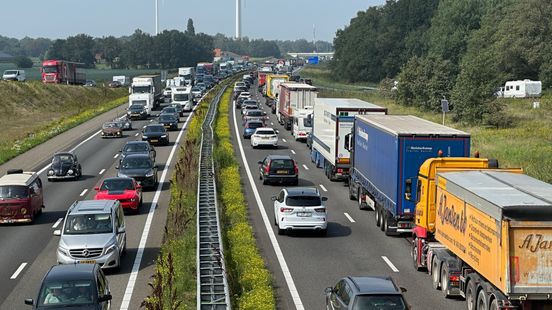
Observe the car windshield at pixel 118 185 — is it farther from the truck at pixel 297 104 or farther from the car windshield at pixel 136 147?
the truck at pixel 297 104

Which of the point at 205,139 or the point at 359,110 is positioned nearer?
the point at 359,110

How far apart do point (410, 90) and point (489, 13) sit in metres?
41.3

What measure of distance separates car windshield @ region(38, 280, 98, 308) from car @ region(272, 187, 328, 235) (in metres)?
12.4

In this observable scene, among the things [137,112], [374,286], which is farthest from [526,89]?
[374,286]

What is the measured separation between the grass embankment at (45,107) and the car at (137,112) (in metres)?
4.41

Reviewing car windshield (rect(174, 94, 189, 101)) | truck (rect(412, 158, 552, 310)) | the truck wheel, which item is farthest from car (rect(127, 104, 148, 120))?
the truck wheel

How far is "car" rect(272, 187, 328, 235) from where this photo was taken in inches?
1184

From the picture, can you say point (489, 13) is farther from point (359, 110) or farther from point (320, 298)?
point (320, 298)

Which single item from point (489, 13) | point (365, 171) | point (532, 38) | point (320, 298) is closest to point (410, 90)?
point (532, 38)

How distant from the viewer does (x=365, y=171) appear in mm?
34312

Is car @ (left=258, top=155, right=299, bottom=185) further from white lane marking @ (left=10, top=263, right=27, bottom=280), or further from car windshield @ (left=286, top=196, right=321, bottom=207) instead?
white lane marking @ (left=10, top=263, right=27, bottom=280)

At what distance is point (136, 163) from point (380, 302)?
83.3 ft

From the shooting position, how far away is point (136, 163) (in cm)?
4081

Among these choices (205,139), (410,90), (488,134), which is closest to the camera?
(205,139)
